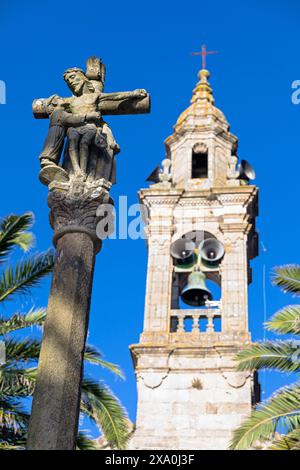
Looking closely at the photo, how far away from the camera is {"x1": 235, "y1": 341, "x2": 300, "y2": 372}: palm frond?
Result: 51.4ft

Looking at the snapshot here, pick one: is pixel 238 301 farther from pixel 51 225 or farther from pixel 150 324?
pixel 51 225

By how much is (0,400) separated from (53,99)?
655 cm

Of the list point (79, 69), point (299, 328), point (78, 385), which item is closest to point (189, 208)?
point (299, 328)

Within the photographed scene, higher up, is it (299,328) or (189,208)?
(189,208)

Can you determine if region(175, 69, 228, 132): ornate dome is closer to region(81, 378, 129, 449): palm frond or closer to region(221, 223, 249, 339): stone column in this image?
region(221, 223, 249, 339): stone column

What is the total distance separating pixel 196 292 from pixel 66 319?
22348 mm

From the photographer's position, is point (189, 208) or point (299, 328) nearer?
point (299, 328)

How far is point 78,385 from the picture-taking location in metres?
7.65

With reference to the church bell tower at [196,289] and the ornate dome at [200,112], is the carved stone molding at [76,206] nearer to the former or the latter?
the church bell tower at [196,289]

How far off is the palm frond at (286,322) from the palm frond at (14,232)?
14.4 ft

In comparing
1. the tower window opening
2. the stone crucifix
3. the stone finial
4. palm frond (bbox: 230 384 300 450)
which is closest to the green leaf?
palm frond (bbox: 230 384 300 450)

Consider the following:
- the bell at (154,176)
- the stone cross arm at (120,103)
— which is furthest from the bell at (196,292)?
the stone cross arm at (120,103)

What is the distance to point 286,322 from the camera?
1582 cm
